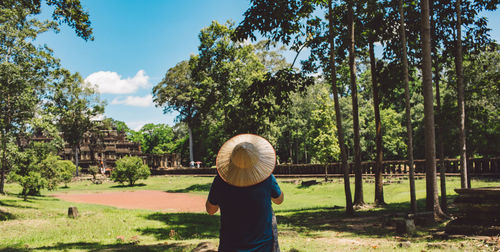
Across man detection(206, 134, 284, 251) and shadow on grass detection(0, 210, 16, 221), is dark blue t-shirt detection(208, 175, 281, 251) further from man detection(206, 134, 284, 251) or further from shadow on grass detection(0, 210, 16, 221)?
shadow on grass detection(0, 210, 16, 221)

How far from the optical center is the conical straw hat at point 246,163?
332 centimetres

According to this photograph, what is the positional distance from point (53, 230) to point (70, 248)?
13.0 feet

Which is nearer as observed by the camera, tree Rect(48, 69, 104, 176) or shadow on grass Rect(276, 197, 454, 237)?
shadow on grass Rect(276, 197, 454, 237)

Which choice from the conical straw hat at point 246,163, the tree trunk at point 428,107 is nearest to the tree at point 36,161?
the tree trunk at point 428,107

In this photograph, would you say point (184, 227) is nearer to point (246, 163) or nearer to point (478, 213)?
point (478, 213)

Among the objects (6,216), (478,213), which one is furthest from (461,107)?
(6,216)

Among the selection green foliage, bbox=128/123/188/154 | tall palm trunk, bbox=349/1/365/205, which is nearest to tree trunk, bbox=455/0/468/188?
tall palm trunk, bbox=349/1/365/205

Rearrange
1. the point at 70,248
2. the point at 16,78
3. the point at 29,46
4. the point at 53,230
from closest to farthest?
the point at 70,248
the point at 53,230
the point at 16,78
the point at 29,46

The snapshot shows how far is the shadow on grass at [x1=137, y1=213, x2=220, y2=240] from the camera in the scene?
1118 centimetres

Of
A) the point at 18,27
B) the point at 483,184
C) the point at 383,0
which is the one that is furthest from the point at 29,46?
the point at 483,184

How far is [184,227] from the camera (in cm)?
1271

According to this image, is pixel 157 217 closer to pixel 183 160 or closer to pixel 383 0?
pixel 383 0

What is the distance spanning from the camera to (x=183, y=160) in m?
70.4

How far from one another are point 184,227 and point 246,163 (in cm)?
1021
